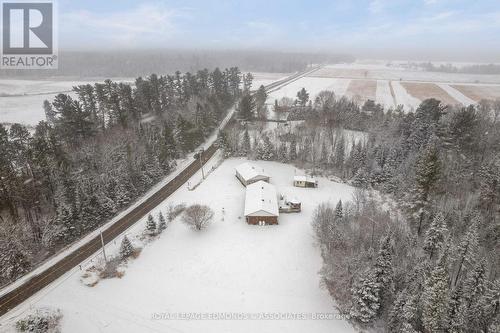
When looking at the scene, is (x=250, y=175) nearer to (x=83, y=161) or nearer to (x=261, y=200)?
(x=261, y=200)

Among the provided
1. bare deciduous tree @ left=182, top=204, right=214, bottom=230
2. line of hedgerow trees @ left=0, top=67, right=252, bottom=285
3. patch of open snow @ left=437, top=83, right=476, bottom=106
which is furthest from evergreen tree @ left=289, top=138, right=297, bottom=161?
patch of open snow @ left=437, top=83, right=476, bottom=106

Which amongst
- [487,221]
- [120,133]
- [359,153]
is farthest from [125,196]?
[487,221]

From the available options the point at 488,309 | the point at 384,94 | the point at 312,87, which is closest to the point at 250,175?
the point at 488,309

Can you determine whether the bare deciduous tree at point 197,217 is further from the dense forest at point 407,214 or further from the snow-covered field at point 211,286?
the dense forest at point 407,214

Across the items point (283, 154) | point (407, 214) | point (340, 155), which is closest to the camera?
point (407, 214)

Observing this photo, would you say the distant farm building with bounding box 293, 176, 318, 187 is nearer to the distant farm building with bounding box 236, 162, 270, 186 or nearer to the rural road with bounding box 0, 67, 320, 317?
the distant farm building with bounding box 236, 162, 270, 186

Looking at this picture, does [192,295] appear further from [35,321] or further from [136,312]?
[35,321]
